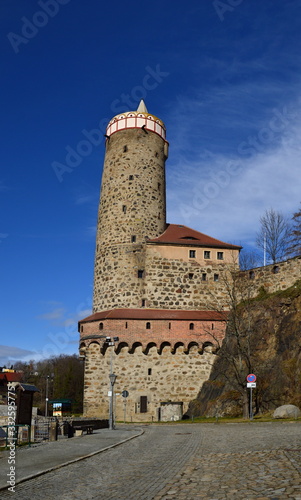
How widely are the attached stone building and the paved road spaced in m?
22.9

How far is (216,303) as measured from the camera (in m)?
39.3

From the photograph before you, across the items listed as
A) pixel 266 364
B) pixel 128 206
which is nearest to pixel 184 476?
pixel 266 364

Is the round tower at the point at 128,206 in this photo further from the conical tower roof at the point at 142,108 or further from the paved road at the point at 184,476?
the paved road at the point at 184,476

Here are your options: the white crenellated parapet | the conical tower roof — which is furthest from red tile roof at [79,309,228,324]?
the conical tower roof

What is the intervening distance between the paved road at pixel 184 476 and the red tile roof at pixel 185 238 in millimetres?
27032

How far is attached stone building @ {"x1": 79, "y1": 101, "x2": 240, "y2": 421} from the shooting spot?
120 feet

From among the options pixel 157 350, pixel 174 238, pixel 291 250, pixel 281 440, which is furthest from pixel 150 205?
Answer: pixel 281 440

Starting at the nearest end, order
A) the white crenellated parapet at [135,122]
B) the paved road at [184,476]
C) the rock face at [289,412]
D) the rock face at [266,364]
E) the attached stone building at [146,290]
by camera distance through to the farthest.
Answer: the paved road at [184,476] < the rock face at [289,412] < the rock face at [266,364] < the attached stone building at [146,290] < the white crenellated parapet at [135,122]

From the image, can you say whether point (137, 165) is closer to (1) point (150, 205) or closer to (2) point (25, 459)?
(1) point (150, 205)

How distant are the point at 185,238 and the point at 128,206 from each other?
213 inches

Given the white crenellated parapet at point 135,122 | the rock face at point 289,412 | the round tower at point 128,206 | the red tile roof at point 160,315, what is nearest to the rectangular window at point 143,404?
the red tile roof at point 160,315

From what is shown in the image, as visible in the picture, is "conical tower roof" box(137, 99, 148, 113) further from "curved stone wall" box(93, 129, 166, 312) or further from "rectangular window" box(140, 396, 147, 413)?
"rectangular window" box(140, 396, 147, 413)

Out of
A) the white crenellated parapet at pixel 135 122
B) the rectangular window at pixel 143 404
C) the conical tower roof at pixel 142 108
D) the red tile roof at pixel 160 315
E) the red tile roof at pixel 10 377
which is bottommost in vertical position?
the rectangular window at pixel 143 404

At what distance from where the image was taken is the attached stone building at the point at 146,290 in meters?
36.4
